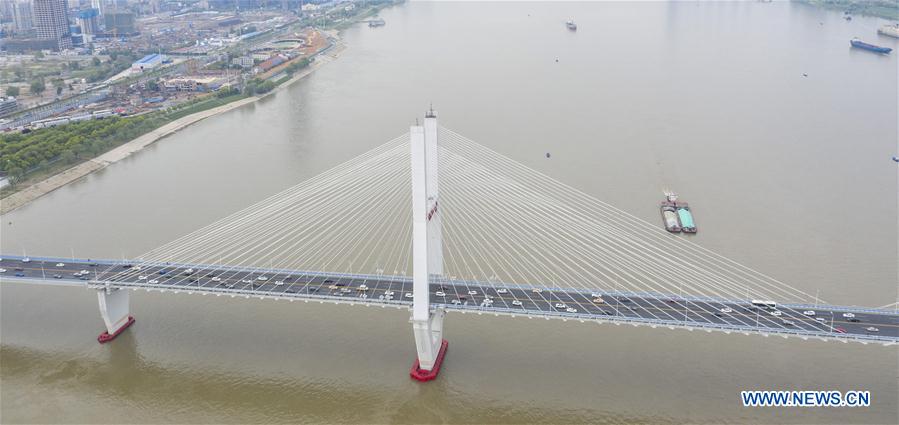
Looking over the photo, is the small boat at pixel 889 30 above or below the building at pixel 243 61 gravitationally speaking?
above

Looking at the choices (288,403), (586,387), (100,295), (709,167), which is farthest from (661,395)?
(709,167)

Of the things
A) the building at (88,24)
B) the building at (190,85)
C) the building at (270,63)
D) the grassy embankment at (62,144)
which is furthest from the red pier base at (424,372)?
the building at (88,24)

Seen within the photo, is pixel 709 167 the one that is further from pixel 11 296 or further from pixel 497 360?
pixel 11 296

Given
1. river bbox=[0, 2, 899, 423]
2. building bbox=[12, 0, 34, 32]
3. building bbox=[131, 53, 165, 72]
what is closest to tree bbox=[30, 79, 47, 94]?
building bbox=[131, 53, 165, 72]

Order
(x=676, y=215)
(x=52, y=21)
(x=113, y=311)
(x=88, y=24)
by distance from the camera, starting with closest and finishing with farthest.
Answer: (x=113, y=311)
(x=676, y=215)
(x=52, y=21)
(x=88, y=24)

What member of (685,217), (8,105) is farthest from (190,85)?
(685,217)

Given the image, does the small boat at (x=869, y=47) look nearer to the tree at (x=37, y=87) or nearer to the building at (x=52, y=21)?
the tree at (x=37, y=87)

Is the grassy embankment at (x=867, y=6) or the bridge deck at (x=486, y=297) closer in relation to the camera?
the bridge deck at (x=486, y=297)

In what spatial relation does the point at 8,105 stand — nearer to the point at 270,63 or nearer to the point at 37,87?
the point at 37,87
